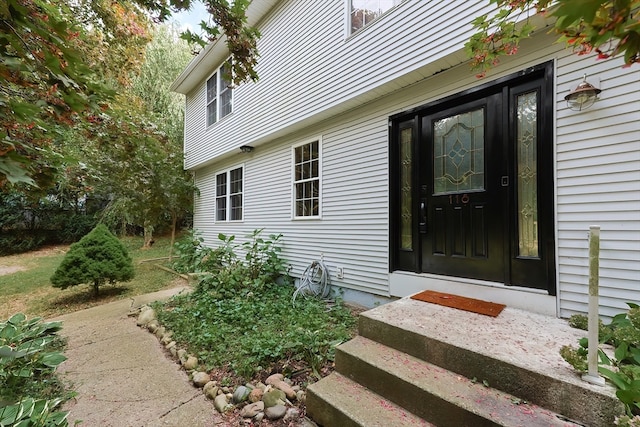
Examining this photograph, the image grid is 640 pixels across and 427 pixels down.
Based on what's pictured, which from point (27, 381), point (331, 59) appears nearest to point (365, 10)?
point (331, 59)

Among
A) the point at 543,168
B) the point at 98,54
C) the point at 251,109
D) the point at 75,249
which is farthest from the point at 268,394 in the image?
the point at 98,54

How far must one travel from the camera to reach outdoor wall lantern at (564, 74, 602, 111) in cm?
232

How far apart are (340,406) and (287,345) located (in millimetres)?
1040

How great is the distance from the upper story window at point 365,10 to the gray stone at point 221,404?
185 inches

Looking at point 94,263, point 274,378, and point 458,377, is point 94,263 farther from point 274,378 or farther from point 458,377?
point 458,377

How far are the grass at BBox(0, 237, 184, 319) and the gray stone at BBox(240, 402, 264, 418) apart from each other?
4596mm

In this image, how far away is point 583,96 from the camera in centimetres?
236

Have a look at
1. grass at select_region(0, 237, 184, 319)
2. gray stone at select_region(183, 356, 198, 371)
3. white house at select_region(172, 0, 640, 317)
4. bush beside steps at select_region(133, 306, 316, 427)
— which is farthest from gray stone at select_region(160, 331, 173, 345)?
grass at select_region(0, 237, 184, 319)

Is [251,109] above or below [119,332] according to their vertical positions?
above

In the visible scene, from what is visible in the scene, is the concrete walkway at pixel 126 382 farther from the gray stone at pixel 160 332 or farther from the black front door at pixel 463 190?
the black front door at pixel 463 190

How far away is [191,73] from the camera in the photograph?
8.12m

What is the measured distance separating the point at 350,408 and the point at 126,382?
219 cm

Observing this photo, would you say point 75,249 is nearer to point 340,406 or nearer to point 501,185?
point 340,406

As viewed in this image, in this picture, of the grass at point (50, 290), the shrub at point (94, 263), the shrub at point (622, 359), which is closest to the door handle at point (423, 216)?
the shrub at point (622, 359)
